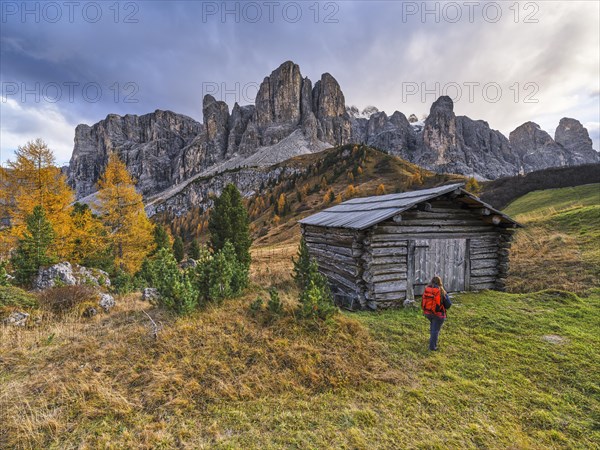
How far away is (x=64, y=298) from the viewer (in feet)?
31.3

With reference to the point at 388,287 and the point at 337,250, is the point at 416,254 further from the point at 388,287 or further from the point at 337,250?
the point at 337,250

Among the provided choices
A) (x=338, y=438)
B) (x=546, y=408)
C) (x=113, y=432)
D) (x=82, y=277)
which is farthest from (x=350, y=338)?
(x=82, y=277)

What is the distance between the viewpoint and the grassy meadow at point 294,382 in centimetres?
427

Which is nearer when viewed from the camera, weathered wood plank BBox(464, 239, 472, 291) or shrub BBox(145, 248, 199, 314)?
shrub BBox(145, 248, 199, 314)

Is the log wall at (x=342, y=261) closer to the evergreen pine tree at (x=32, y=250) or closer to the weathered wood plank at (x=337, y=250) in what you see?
the weathered wood plank at (x=337, y=250)

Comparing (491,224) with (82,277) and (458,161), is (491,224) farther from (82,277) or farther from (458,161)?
(458,161)

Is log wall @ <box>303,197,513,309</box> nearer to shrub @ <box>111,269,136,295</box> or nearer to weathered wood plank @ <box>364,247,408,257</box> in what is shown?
weathered wood plank @ <box>364,247,408,257</box>

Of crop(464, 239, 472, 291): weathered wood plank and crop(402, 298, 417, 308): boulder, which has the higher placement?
crop(464, 239, 472, 291): weathered wood plank

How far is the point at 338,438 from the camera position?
4191 mm

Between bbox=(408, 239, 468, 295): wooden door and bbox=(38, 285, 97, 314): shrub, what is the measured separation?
38.9ft

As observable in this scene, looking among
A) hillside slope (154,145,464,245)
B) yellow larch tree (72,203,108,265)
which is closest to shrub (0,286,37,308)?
yellow larch tree (72,203,108,265)

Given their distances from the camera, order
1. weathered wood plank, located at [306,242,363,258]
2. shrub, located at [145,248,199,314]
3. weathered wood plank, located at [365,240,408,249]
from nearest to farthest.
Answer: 1. shrub, located at [145,248,199,314]
2. weathered wood plank, located at [365,240,408,249]
3. weathered wood plank, located at [306,242,363,258]

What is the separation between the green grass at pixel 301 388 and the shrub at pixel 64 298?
244 cm

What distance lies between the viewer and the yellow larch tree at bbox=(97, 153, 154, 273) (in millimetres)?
19391
